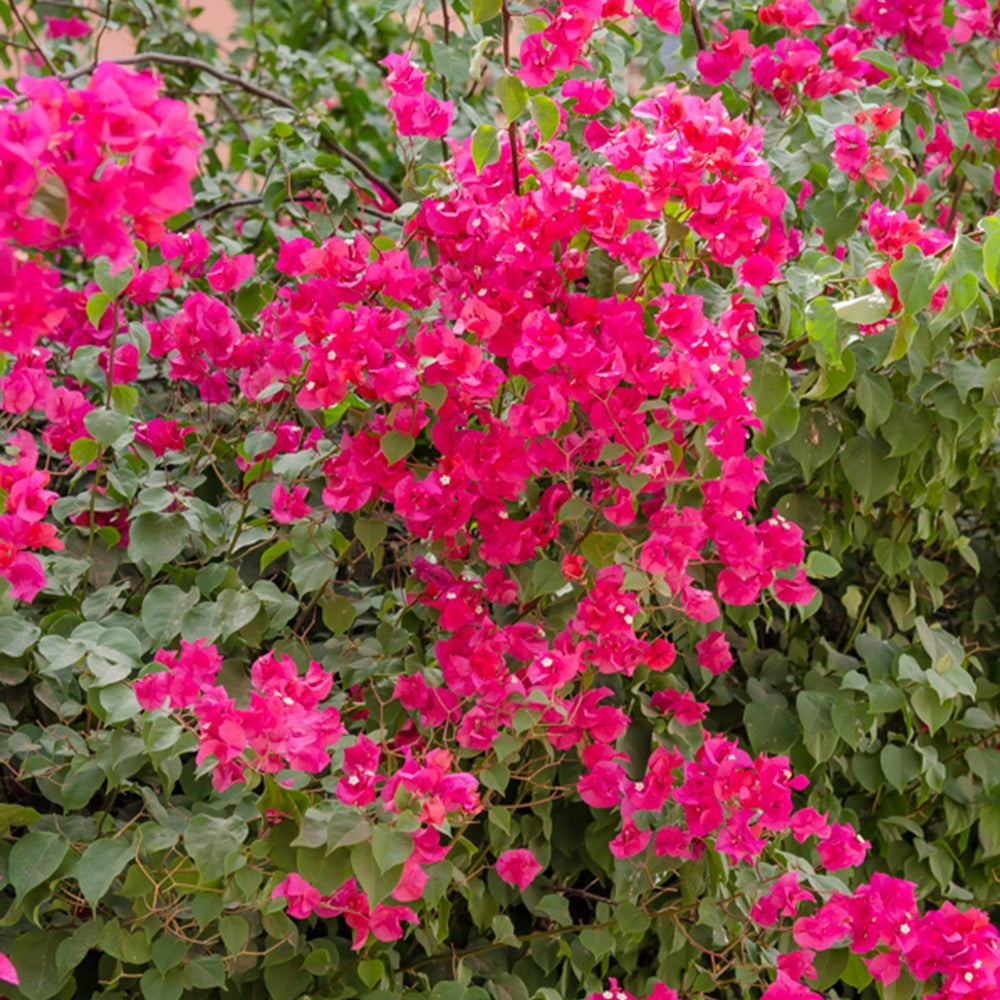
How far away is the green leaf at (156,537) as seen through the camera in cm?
131

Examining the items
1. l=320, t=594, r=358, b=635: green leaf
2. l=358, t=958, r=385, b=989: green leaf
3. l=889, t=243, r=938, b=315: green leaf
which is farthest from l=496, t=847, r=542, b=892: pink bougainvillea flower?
l=889, t=243, r=938, b=315: green leaf

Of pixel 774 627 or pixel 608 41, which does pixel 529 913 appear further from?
pixel 608 41

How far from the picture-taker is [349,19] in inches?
111

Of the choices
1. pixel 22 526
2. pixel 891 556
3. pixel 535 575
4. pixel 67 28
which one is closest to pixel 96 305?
pixel 22 526

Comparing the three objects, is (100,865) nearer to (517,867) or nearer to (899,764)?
(517,867)

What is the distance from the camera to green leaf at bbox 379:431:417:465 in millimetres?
1123

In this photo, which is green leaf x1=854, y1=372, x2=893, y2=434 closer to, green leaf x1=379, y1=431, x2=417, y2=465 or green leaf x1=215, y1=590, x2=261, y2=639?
green leaf x1=379, y1=431, x2=417, y2=465

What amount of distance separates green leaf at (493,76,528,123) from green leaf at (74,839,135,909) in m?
0.68

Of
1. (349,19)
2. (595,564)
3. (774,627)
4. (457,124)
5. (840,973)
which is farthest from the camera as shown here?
(349,19)

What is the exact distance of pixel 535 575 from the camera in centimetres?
121

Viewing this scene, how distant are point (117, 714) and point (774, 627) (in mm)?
844

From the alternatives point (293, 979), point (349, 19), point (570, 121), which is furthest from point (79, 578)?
point (349, 19)

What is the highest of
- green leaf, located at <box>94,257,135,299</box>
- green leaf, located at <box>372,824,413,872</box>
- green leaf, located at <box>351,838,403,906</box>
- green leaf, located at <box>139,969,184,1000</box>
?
green leaf, located at <box>94,257,135,299</box>

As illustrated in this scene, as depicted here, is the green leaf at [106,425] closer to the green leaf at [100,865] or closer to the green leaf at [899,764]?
the green leaf at [100,865]
